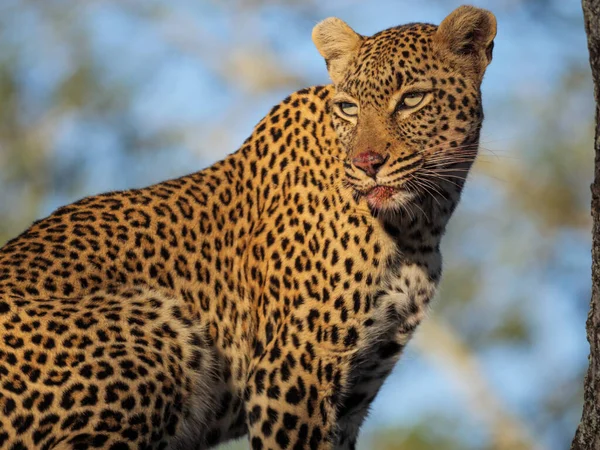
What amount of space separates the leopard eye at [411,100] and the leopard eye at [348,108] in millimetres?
304

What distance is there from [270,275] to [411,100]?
152 cm

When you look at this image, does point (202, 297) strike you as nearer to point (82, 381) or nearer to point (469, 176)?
point (82, 381)

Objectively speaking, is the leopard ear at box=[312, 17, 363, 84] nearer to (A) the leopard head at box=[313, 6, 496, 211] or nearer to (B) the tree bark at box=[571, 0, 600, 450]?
(A) the leopard head at box=[313, 6, 496, 211]

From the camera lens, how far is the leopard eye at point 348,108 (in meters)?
7.21

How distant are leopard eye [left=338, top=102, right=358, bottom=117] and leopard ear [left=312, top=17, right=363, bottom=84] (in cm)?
35

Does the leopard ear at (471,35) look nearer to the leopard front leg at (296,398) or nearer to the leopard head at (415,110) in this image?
the leopard head at (415,110)

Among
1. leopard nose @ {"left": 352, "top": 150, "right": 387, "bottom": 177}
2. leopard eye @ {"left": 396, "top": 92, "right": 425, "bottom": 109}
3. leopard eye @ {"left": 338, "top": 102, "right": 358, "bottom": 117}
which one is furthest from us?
leopard eye @ {"left": 338, "top": 102, "right": 358, "bottom": 117}

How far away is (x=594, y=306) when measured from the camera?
5273 millimetres

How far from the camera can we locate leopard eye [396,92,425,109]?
7.06 m

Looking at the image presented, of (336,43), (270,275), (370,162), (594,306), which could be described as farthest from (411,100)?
(594,306)

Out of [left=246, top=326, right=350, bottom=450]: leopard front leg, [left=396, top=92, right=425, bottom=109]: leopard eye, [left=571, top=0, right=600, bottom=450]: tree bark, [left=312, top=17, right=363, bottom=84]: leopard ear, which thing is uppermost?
[left=312, top=17, right=363, bottom=84]: leopard ear

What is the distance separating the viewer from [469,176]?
7332 millimetres

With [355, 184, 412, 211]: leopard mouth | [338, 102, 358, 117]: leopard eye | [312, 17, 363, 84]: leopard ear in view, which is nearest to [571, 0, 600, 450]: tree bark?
[355, 184, 412, 211]: leopard mouth

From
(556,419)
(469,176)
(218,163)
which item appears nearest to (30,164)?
(556,419)
